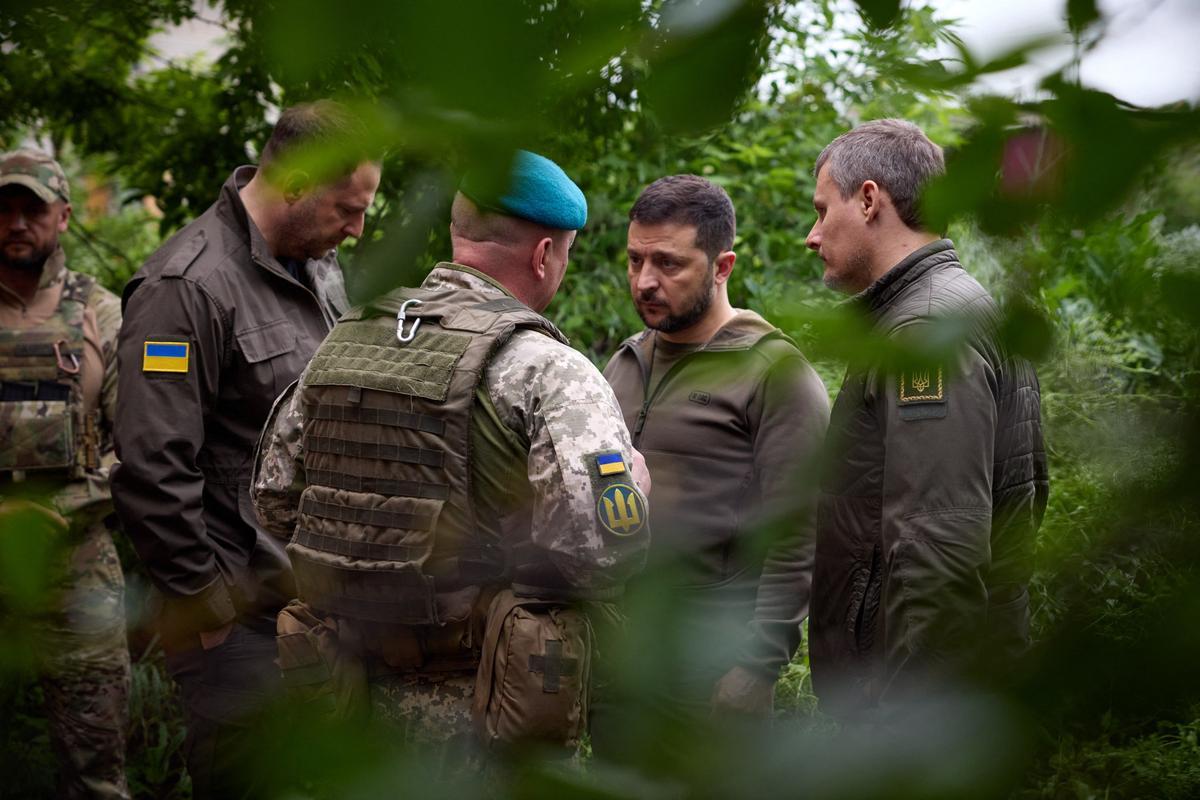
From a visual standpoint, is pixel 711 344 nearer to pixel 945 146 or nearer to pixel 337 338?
pixel 337 338

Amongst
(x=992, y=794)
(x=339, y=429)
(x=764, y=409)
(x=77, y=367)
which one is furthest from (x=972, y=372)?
(x=77, y=367)

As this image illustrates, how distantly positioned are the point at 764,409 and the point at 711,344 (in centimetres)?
35

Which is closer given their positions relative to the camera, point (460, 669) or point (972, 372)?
point (972, 372)

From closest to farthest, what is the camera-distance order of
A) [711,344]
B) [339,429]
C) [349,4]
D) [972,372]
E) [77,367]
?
1. [349,4]
2. [972,372]
3. [339,429]
4. [711,344]
5. [77,367]

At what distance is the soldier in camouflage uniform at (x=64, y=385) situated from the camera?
3.66 metres

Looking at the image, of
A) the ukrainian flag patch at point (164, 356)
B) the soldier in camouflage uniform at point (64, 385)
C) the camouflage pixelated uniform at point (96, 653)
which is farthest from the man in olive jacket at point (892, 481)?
the soldier in camouflage uniform at point (64, 385)

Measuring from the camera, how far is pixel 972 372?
0.67 m

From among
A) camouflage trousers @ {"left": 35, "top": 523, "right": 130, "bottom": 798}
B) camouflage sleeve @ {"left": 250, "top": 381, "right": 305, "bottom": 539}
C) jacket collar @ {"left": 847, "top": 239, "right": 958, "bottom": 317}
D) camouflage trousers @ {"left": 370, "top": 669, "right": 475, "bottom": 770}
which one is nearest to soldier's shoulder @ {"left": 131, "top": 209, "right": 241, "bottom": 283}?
camouflage sleeve @ {"left": 250, "top": 381, "right": 305, "bottom": 539}

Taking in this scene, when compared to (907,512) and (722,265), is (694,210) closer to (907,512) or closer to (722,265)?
(722,265)

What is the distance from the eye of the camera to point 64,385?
3877mm

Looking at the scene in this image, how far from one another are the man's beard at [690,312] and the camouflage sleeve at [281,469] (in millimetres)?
1095

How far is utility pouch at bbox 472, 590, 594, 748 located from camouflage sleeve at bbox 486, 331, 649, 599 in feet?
0.30

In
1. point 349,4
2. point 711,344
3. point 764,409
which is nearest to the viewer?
point 349,4

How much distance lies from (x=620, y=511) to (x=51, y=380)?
2581mm
